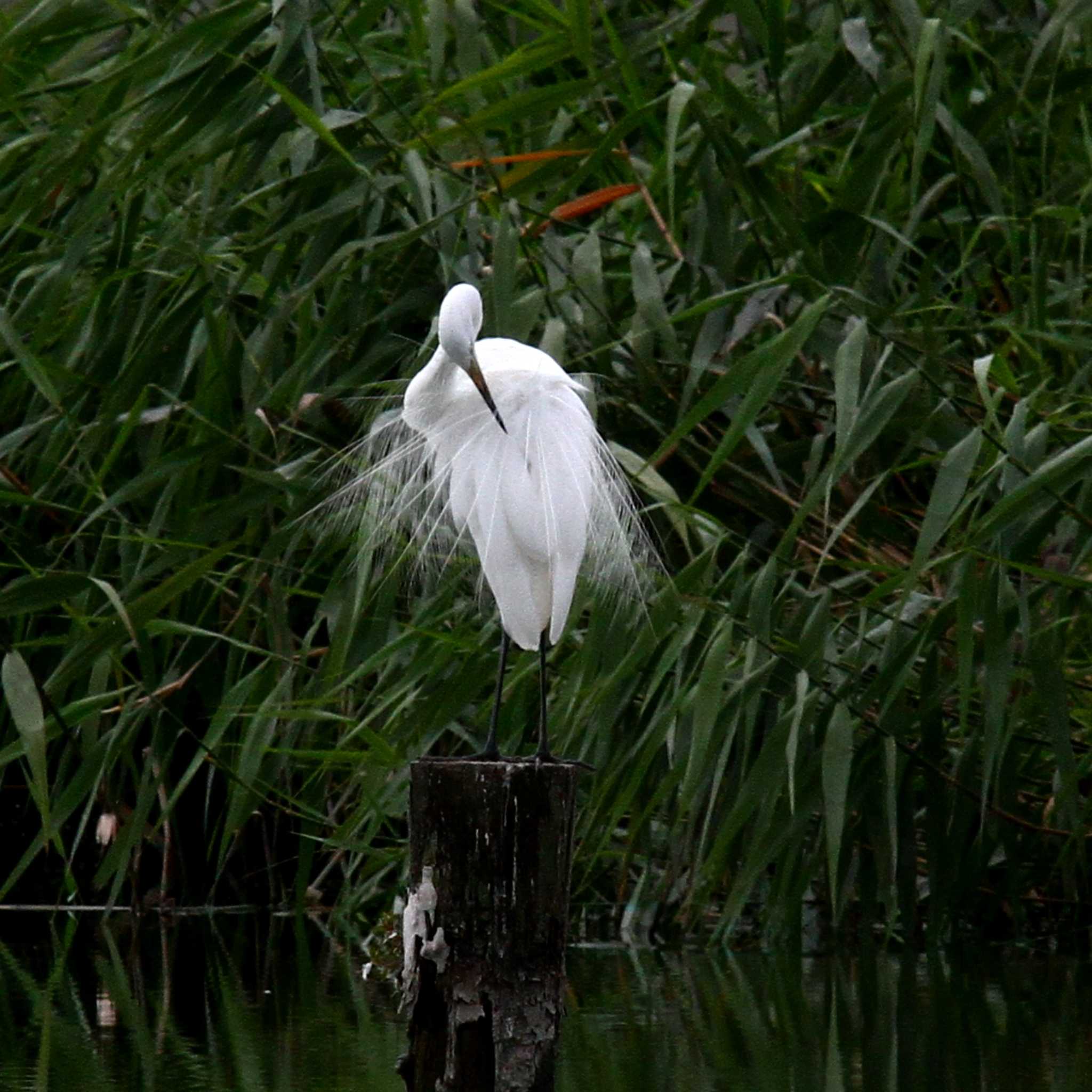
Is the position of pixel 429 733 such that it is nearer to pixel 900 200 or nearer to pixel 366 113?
pixel 366 113

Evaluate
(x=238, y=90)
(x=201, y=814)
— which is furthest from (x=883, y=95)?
(x=201, y=814)

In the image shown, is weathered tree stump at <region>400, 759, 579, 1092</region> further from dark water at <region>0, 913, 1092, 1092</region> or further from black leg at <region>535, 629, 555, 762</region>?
dark water at <region>0, 913, 1092, 1092</region>

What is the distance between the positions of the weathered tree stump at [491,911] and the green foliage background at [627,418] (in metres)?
0.87

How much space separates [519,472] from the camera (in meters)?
2.49

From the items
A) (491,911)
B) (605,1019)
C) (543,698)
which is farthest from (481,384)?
(605,1019)

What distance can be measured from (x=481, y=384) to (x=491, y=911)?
0.71m

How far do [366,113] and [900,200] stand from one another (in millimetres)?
1258

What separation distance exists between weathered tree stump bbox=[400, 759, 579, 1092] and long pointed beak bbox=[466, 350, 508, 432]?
0.54 metres

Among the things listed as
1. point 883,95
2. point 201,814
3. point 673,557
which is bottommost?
point 201,814

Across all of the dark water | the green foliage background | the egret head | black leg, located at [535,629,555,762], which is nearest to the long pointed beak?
the egret head

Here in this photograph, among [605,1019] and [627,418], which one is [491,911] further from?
[627,418]

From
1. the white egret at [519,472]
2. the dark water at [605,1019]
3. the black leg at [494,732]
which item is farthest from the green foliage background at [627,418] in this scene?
the black leg at [494,732]

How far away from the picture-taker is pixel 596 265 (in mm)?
3379

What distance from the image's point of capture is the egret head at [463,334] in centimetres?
245
